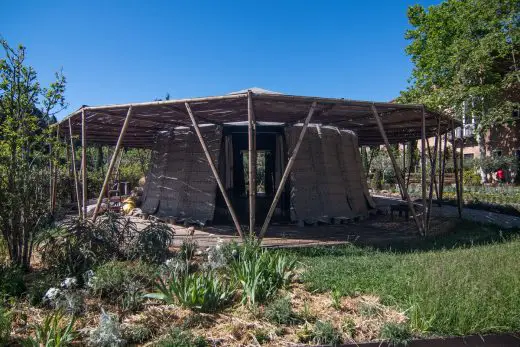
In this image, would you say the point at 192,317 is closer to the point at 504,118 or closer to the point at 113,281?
the point at 113,281

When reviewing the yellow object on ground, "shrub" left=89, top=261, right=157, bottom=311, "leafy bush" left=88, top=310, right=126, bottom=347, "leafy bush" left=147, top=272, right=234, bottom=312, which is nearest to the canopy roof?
the yellow object on ground

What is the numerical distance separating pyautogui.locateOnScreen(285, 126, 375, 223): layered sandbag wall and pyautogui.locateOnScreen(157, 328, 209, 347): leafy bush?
6.89 m

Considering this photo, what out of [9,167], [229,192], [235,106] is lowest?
[229,192]

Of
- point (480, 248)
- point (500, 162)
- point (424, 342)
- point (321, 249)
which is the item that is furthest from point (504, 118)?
point (424, 342)

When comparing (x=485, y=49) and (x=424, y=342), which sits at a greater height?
(x=485, y=49)

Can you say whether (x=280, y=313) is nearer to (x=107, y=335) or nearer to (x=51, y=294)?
(x=107, y=335)

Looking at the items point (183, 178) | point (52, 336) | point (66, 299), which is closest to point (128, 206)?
point (183, 178)

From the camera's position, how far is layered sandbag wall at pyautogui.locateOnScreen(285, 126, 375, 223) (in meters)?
10.3

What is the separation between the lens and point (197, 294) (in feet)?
13.2

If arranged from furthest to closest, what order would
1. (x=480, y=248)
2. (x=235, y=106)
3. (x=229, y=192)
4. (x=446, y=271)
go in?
(x=229, y=192), (x=235, y=106), (x=480, y=248), (x=446, y=271)

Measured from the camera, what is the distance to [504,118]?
2002 centimetres

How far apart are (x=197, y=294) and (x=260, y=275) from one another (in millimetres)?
843

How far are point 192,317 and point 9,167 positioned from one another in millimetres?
3617

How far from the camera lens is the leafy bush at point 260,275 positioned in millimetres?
4262
